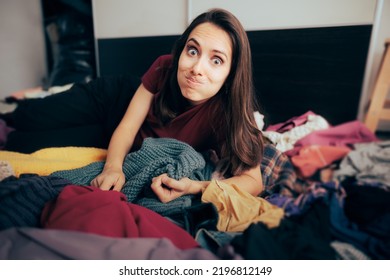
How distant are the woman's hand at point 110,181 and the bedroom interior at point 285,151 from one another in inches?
→ 2.9

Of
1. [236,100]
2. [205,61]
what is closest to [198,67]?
[205,61]

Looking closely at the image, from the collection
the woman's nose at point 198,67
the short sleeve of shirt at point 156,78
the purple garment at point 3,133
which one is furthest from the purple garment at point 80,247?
the purple garment at point 3,133

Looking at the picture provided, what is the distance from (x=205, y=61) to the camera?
586 millimetres

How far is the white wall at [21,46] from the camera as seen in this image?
118 cm

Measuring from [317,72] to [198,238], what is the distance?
2.27 ft

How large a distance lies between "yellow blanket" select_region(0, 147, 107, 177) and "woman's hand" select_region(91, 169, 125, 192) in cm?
10

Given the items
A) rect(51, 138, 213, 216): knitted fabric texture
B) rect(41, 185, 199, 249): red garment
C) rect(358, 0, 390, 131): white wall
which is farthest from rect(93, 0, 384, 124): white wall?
rect(41, 185, 199, 249): red garment

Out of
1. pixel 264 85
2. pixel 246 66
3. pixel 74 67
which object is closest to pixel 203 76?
pixel 246 66

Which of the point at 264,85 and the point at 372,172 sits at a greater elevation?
the point at 264,85

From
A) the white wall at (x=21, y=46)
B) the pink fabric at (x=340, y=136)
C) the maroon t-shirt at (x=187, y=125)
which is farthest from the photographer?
the white wall at (x=21, y=46)

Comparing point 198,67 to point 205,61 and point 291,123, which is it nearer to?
point 205,61

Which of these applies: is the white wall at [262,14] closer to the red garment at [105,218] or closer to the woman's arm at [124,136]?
the woman's arm at [124,136]

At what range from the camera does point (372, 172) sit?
65 cm
